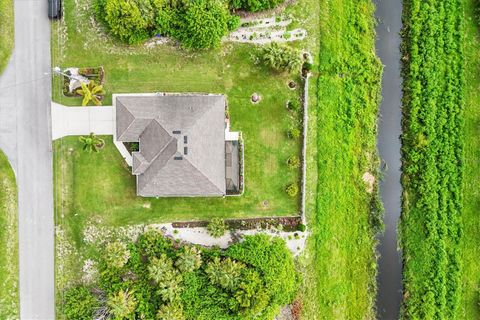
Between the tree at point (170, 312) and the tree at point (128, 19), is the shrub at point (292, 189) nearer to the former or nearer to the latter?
the tree at point (170, 312)

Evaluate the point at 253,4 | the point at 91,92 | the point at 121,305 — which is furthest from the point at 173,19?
the point at 121,305

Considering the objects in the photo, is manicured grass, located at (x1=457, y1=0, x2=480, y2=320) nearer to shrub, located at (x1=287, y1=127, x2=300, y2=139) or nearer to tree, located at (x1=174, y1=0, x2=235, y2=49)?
shrub, located at (x1=287, y1=127, x2=300, y2=139)

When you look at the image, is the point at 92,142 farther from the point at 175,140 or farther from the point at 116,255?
the point at 116,255

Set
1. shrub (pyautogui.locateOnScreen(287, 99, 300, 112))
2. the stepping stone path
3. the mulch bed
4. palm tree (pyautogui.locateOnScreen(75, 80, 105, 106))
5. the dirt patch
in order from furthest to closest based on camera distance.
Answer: the dirt patch → the stepping stone path → the mulch bed → shrub (pyautogui.locateOnScreen(287, 99, 300, 112)) → palm tree (pyautogui.locateOnScreen(75, 80, 105, 106))

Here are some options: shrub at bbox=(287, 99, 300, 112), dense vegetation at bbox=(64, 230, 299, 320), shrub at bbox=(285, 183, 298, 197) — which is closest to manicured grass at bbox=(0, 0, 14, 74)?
dense vegetation at bbox=(64, 230, 299, 320)

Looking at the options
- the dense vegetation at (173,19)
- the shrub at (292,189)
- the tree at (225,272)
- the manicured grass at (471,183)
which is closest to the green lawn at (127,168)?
the shrub at (292,189)
